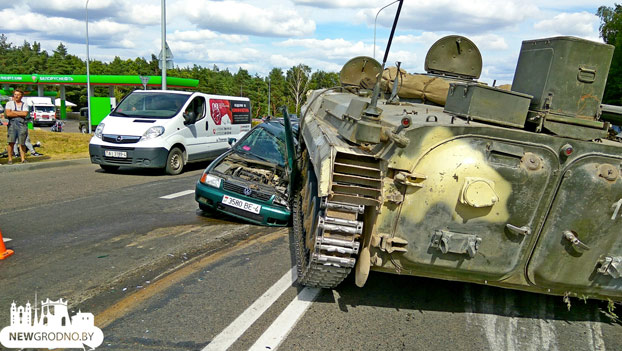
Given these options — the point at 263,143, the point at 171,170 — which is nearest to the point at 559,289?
the point at 263,143

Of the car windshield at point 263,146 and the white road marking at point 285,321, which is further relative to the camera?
the car windshield at point 263,146

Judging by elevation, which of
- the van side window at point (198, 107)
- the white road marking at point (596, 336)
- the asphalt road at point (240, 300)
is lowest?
the asphalt road at point (240, 300)

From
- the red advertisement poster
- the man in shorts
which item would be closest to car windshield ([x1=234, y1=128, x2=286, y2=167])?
the red advertisement poster

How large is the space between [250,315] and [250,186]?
3.13m

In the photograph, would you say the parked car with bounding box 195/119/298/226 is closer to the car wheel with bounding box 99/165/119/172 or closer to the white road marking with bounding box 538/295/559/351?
the white road marking with bounding box 538/295/559/351

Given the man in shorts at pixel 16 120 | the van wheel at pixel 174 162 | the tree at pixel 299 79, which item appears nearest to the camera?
the man in shorts at pixel 16 120

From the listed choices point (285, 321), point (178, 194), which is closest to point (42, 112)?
point (178, 194)

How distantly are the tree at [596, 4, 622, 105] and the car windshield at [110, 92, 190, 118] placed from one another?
26879 mm

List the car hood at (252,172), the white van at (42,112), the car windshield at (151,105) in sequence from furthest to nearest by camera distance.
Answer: the white van at (42,112) < the car windshield at (151,105) < the car hood at (252,172)

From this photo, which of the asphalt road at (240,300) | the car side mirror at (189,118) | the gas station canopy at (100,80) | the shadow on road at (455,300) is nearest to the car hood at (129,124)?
the car side mirror at (189,118)

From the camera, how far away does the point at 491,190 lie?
3.74 metres

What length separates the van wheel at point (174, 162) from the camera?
12.0 m

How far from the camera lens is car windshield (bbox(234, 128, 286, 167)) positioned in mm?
8148

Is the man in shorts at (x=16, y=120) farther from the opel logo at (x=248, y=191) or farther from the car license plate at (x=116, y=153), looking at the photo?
the opel logo at (x=248, y=191)
